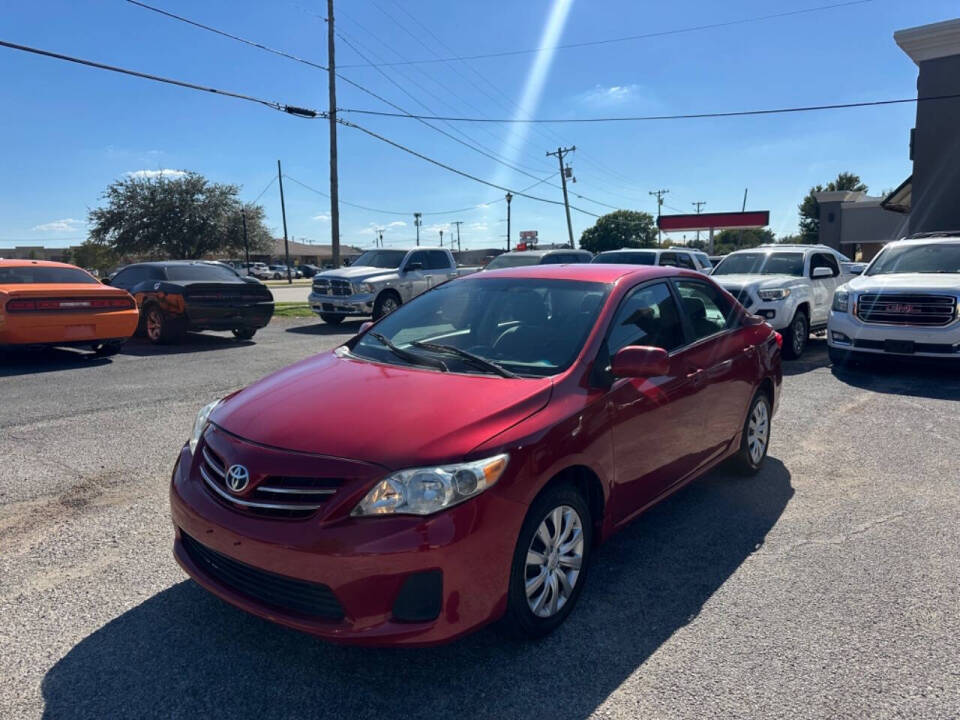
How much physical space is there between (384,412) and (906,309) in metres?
8.28

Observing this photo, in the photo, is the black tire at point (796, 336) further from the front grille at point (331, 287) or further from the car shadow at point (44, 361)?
the car shadow at point (44, 361)

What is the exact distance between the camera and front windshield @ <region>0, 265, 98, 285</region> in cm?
980

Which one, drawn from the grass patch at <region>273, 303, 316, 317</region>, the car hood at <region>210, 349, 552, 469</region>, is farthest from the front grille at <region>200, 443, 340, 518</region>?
the grass patch at <region>273, 303, 316, 317</region>

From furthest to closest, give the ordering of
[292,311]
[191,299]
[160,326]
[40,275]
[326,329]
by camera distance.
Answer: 1. [292,311]
2. [326,329]
3. [160,326]
4. [191,299]
5. [40,275]

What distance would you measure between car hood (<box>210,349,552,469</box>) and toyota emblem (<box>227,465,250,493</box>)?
14cm

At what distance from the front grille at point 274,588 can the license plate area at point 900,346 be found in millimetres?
8606

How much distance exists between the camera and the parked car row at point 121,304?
938cm

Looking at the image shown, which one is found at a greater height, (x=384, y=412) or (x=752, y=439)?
(x=384, y=412)

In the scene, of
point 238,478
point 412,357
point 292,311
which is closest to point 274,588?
point 238,478

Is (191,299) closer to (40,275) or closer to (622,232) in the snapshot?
(40,275)

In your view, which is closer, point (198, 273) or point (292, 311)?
point (198, 273)

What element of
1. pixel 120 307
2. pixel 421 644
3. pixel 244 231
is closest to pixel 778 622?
pixel 421 644

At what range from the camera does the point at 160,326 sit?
1210 centimetres

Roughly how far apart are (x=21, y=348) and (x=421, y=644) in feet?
31.3
